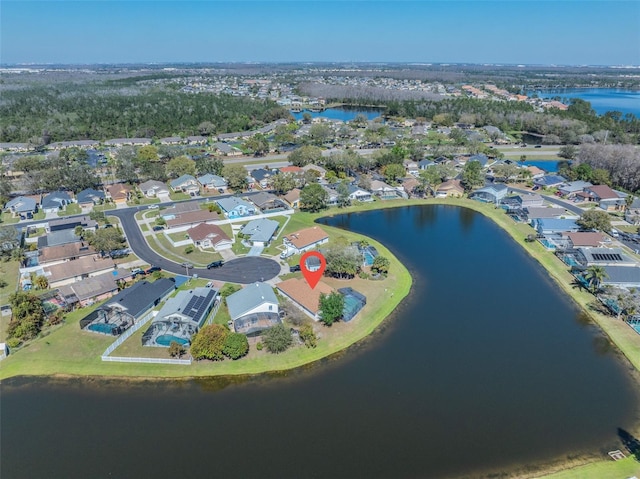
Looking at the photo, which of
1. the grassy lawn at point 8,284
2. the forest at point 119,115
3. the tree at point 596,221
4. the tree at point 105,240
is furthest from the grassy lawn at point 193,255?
the forest at point 119,115

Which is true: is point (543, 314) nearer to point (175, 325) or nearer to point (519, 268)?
point (519, 268)

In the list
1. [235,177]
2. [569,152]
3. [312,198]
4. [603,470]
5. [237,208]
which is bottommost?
[603,470]

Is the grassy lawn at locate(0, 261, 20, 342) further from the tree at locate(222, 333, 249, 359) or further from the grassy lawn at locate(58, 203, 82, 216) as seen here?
the tree at locate(222, 333, 249, 359)

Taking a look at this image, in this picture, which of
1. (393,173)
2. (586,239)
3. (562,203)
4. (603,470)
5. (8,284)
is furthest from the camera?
(393,173)

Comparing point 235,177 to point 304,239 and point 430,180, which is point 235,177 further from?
point 430,180

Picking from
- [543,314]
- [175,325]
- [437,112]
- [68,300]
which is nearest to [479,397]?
[543,314]

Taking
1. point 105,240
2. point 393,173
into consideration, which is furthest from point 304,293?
point 393,173
